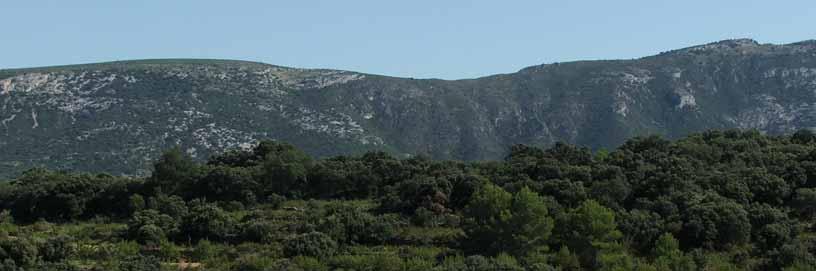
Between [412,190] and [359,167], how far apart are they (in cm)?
1198

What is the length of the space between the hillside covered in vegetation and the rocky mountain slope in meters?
67.1

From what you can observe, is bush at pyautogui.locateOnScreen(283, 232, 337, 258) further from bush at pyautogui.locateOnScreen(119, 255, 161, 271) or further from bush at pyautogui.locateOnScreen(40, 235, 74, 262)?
bush at pyautogui.locateOnScreen(40, 235, 74, 262)

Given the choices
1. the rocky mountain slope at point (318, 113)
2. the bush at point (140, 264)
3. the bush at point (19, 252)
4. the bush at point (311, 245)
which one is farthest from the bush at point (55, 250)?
the rocky mountain slope at point (318, 113)

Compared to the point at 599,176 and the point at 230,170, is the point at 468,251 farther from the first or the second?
the point at 230,170

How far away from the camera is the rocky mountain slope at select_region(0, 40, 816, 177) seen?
150 m

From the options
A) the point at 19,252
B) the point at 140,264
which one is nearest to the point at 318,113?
the point at 19,252

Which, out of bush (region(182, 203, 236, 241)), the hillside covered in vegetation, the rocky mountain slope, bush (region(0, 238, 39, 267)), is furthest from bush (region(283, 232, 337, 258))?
the rocky mountain slope

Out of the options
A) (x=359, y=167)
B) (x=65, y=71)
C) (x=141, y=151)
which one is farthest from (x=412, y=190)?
(x=65, y=71)

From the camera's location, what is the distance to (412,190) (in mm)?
65812

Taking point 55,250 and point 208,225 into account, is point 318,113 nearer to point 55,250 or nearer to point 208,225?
point 208,225

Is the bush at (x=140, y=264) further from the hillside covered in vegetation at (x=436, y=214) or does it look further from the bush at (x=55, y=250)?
the bush at (x=55, y=250)

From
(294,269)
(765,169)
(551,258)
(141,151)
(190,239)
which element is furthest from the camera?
(141,151)

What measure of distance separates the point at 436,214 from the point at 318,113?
11021 centimetres

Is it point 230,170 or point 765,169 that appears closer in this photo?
point 765,169
